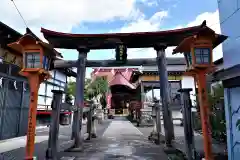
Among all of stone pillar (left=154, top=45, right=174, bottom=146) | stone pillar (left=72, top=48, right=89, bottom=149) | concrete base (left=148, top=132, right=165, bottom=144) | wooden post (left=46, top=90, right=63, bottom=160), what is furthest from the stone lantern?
concrete base (left=148, top=132, right=165, bottom=144)

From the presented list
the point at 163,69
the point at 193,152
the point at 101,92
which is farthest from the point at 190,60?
the point at 101,92

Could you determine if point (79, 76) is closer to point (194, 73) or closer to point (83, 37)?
point (83, 37)

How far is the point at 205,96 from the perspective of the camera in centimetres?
411

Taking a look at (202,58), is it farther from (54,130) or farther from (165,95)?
(54,130)

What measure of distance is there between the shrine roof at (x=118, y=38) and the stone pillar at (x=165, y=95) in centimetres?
40

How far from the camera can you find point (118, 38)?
7477 mm

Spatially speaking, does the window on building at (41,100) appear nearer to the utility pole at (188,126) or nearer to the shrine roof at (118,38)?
the shrine roof at (118,38)

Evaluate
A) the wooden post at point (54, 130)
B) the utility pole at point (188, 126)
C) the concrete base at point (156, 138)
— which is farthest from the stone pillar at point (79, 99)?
the utility pole at point (188, 126)

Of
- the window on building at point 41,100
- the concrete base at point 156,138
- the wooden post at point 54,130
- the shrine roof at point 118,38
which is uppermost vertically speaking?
the shrine roof at point 118,38

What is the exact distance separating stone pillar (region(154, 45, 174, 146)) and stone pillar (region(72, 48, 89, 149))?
2.69 metres

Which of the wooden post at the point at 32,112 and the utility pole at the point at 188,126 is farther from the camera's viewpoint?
the utility pole at the point at 188,126

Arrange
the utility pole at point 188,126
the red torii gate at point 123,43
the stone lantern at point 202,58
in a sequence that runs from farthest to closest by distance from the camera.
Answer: the red torii gate at point 123,43 → the utility pole at point 188,126 → the stone lantern at point 202,58

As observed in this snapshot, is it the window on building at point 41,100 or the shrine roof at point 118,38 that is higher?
the shrine roof at point 118,38

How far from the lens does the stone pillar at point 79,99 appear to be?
7117mm
